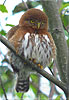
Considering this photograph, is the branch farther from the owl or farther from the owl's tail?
the owl's tail

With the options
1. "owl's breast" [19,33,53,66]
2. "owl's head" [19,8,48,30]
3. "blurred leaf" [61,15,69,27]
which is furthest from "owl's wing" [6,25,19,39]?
"blurred leaf" [61,15,69,27]

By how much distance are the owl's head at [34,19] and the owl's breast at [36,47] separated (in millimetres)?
199

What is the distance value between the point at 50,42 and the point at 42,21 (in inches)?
15.5

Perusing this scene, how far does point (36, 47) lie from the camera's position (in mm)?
3549

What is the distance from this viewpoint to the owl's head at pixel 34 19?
12.4 feet

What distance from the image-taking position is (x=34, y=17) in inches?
148

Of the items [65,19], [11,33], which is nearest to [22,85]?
[11,33]

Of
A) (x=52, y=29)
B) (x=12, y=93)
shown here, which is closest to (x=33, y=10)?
(x=52, y=29)

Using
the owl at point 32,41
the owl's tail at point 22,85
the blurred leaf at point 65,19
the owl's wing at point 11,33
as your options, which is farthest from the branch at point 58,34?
the owl's tail at point 22,85

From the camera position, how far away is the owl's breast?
11.6ft

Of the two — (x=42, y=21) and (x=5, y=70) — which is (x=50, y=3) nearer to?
(x=42, y=21)

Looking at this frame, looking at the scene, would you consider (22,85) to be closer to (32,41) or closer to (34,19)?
(32,41)

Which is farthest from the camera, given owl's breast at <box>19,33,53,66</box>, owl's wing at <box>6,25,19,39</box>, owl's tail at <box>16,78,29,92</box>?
owl's tail at <box>16,78,29,92</box>

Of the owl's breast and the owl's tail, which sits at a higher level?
the owl's breast
